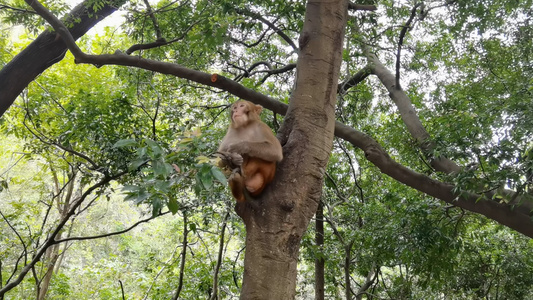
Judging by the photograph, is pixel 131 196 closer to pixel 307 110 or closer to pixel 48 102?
pixel 307 110

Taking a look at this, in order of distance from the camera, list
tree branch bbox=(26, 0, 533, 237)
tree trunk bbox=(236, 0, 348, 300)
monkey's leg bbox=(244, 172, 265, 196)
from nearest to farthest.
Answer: tree trunk bbox=(236, 0, 348, 300), monkey's leg bbox=(244, 172, 265, 196), tree branch bbox=(26, 0, 533, 237)

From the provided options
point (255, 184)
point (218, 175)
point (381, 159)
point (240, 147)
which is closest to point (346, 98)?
point (381, 159)

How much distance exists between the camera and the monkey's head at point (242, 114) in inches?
98.3

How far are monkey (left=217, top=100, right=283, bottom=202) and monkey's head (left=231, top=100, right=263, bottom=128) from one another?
0.04 feet

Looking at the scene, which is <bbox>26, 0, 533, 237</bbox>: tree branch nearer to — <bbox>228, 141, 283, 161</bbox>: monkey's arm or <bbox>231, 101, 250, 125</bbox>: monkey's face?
<bbox>231, 101, 250, 125</bbox>: monkey's face

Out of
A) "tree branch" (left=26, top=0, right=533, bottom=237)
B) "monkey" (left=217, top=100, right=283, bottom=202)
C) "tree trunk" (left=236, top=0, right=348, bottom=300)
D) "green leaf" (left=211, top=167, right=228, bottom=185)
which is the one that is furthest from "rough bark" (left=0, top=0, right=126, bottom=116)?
"green leaf" (left=211, top=167, right=228, bottom=185)

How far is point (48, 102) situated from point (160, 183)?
4.15 meters

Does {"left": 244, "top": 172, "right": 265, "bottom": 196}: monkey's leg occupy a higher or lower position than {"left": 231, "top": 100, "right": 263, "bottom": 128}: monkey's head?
lower

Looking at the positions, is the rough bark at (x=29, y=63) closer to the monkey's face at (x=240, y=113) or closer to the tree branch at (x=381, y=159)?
the tree branch at (x=381, y=159)

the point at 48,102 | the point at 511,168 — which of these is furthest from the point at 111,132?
the point at 511,168

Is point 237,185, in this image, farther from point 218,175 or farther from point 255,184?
point 218,175

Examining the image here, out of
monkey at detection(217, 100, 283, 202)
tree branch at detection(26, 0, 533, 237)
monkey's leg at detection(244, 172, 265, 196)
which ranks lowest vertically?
monkey's leg at detection(244, 172, 265, 196)

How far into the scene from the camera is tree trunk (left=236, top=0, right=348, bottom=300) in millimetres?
1530

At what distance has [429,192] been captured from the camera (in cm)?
354
